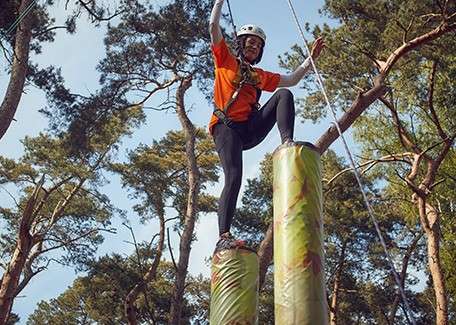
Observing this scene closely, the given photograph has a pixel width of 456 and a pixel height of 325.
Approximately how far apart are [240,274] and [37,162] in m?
18.6

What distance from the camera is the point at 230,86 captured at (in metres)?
3.72

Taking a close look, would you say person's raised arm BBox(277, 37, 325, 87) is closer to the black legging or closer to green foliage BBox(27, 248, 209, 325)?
the black legging

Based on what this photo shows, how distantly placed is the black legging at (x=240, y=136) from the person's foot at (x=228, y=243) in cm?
12

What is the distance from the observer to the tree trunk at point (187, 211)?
1115 centimetres

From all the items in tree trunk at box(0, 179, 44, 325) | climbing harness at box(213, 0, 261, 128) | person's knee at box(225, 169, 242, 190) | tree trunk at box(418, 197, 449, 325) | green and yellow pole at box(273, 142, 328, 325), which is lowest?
green and yellow pole at box(273, 142, 328, 325)

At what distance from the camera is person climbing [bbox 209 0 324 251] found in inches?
132

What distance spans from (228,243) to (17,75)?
6985 millimetres

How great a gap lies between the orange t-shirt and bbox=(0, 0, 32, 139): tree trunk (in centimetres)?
556

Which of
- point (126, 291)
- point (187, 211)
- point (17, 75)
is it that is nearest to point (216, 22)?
point (17, 75)

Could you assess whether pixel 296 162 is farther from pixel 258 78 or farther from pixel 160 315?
pixel 160 315

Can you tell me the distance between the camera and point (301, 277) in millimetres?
2293

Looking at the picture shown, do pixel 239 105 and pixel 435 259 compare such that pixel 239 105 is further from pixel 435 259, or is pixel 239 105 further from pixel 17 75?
pixel 435 259

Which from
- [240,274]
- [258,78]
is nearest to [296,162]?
[240,274]

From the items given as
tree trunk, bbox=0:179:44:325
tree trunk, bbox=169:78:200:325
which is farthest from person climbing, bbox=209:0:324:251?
tree trunk, bbox=169:78:200:325
